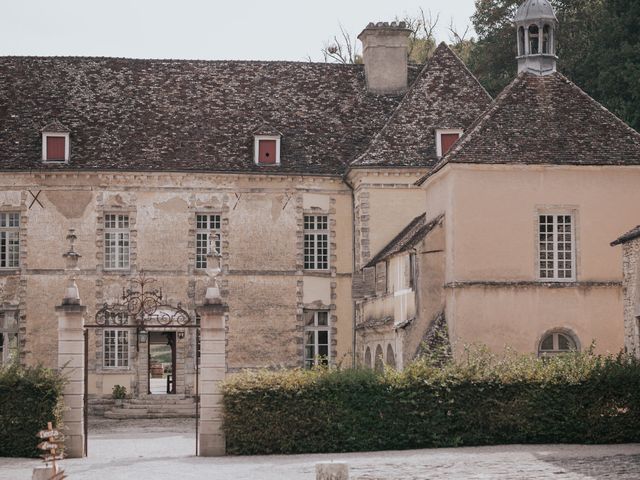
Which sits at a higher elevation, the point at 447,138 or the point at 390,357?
the point at 447,138

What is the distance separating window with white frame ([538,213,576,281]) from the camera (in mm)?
31516

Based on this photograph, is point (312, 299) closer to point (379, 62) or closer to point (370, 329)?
point (370, 329)


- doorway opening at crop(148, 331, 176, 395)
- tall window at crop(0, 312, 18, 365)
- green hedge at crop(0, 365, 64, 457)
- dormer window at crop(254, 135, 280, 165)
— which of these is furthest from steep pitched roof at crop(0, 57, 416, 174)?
green hedge at crop(0, 365, 64, 457)

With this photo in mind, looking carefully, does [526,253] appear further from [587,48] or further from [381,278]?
[587,48]

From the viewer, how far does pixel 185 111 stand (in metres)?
41.1

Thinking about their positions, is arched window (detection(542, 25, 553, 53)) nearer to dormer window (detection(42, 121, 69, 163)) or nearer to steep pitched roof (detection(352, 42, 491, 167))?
steep pitched roof (detection(352, 42, 491, 167))

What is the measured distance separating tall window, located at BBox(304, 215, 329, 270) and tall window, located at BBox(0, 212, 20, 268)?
324 inches

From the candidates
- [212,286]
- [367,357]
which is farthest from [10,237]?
[212,286]

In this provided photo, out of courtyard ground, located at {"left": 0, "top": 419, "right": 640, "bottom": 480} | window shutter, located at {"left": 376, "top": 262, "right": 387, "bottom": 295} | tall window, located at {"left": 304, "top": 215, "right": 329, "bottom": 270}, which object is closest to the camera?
courtyard ground, located at {"left": 0, "top": 419, "right": 640, "bottom": 480}

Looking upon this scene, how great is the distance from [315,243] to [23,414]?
1779 centimetres

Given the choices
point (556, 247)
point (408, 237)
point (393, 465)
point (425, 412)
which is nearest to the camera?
point (393, 465)

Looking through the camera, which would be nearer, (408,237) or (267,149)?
(408,237)

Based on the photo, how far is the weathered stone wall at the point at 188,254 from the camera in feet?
128

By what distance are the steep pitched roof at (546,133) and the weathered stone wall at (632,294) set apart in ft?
19.0
